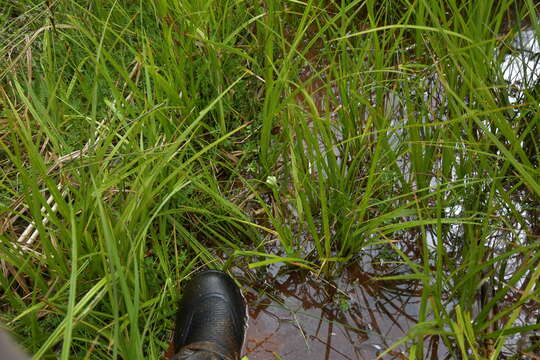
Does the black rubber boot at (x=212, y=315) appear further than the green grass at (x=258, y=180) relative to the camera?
Yes

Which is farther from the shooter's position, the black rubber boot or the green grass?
the black rubber boot

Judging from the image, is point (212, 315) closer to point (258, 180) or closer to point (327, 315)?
point (327, 315)

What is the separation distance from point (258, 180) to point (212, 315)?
1.66 feet

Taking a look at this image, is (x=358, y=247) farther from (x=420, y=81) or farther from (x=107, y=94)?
(x=107, y=94)

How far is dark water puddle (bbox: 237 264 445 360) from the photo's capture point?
5.55 ft

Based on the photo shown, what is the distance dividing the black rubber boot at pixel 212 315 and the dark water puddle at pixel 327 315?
0.05 m

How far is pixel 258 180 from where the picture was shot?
1.97 m

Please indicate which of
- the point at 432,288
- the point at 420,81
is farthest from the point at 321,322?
the point at 420,81

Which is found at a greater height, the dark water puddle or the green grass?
the green grass

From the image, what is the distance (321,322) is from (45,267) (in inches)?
36.6

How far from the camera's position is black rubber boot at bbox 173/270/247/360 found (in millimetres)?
1721

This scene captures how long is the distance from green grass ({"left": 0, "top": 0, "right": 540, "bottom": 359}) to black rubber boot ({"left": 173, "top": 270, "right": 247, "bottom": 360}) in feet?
0.20

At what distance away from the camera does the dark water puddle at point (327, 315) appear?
1.69 meters

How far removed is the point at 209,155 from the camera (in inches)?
79.7
